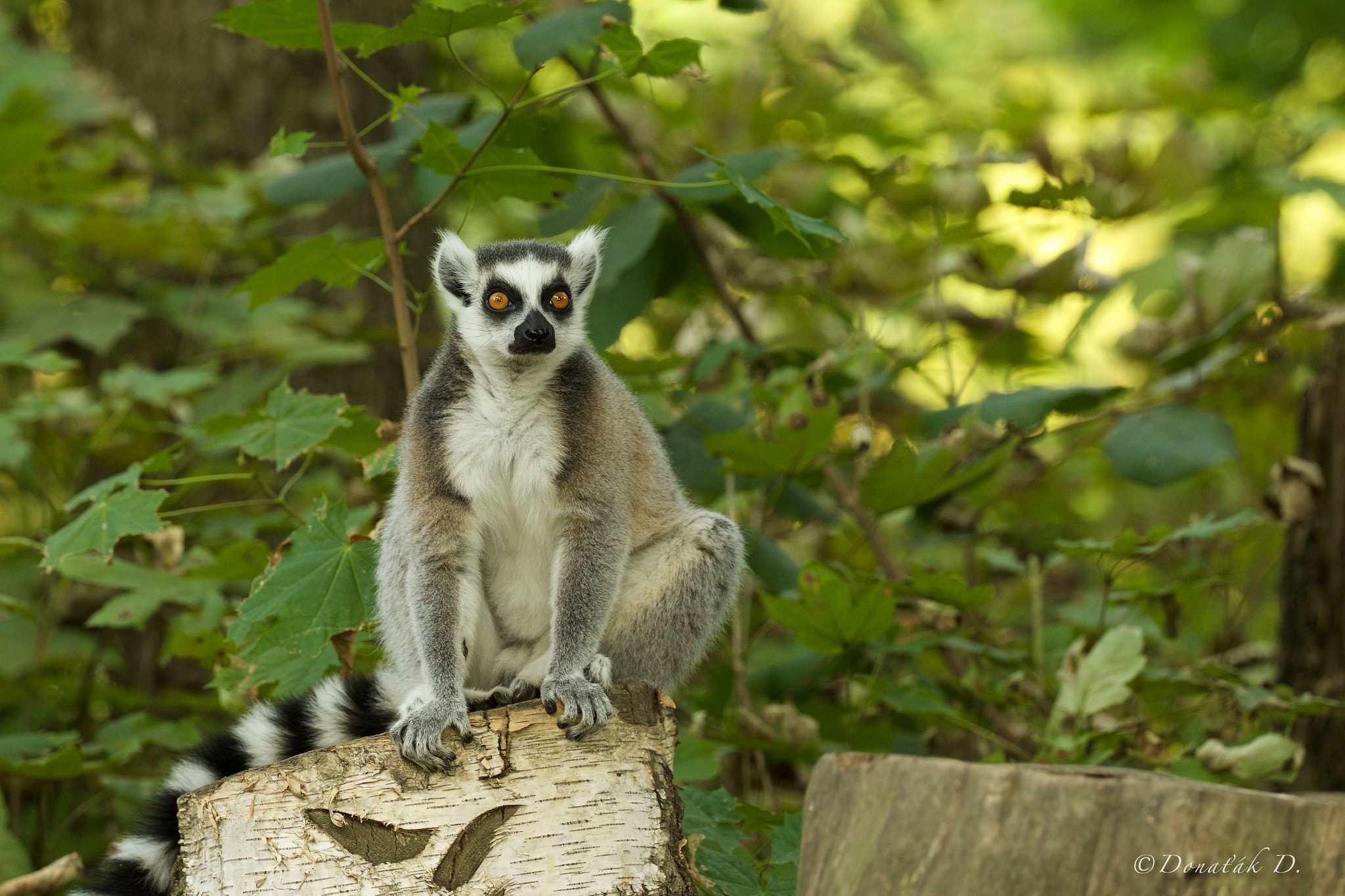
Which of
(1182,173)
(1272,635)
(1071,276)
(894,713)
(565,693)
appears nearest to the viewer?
(565,693)

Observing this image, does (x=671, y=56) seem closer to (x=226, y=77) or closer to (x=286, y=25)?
(x=286, y=25)

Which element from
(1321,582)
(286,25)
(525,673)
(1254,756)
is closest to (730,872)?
(525,673)

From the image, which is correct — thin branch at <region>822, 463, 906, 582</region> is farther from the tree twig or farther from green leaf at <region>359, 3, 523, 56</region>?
the tree twig

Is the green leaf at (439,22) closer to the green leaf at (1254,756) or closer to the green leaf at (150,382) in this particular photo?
the green leaf at (150,382)

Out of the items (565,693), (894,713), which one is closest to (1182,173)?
(894,713)

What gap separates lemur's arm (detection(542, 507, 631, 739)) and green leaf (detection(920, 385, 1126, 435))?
1.59 m

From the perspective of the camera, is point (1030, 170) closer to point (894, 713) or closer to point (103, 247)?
point (894, 713)

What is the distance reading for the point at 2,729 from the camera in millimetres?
4594

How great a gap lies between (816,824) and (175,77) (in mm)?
5567

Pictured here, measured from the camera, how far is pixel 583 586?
2766mm

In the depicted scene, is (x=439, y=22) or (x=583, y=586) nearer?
(x=439, y=22)

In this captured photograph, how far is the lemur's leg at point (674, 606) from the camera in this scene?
2.94 metres

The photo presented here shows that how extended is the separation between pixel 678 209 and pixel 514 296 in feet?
5.26

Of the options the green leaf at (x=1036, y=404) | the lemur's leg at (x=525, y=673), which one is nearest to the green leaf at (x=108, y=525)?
the lemur's leg at (x=525, y=673)
